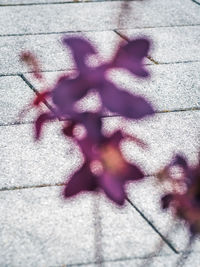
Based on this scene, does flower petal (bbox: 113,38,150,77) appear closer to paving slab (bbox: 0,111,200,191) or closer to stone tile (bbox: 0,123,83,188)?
paving slab (bbox: 0,111,200,191)

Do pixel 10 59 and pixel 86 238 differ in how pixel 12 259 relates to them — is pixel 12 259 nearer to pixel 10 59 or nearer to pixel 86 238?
pixel 86 238

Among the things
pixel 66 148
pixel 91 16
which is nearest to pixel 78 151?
pixel 66 148

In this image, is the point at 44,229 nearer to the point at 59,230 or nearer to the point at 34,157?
the point at 59,230

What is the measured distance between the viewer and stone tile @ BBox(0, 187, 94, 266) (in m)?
1.90

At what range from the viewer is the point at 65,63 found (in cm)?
327

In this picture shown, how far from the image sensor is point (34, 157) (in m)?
2.44

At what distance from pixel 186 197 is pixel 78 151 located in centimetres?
58

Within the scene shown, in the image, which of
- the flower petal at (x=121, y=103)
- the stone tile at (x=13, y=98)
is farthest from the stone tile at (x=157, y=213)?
the stone tile at (x=13, y=98)

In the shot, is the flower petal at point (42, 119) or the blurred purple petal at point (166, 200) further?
the flower petal at point (42, 119)

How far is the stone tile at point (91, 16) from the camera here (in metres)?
3.80

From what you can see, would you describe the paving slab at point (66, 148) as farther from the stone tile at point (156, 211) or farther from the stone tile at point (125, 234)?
the stone tile at point (125, 234)

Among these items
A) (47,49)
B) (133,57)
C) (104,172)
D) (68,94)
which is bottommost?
(47,49)

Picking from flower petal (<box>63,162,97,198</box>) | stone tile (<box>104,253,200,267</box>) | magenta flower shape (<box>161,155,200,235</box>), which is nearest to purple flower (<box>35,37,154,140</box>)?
flower petal (<box>63,162,97,198</box>)

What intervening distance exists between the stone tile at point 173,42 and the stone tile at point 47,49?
22 cm
